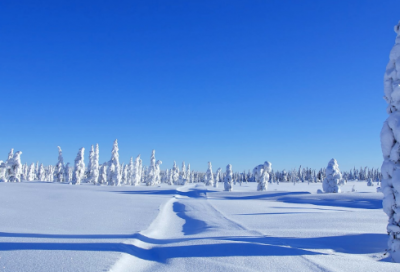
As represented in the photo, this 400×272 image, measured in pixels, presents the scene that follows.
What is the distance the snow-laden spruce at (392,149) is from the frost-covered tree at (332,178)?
30.9m

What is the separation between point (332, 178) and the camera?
3525 centimetres

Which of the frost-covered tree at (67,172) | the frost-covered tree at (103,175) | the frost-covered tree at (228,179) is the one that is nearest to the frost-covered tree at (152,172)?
the frost-covered tree at (103,175)

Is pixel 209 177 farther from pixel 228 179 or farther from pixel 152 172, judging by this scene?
pixel 228 179

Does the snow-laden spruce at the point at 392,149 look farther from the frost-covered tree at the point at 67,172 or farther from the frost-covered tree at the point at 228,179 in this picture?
the frost-covered tree at the point at 67,172

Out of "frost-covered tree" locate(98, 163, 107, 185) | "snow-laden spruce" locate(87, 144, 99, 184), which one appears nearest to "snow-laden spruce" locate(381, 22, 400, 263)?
"snow-laden spruce" locate(87, 144, 99, 184)

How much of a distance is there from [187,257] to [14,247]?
11.9 ft

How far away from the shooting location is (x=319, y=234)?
306 inches

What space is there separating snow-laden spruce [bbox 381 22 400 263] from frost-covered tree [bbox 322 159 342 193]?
30.9m

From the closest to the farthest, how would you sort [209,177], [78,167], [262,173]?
1. [262,173]
2. [78,167]
3. [209,177]

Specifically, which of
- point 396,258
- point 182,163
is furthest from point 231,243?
point 182,163

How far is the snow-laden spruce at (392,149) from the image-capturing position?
603 cm

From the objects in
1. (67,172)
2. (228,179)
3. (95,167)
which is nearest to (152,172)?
(95,167)

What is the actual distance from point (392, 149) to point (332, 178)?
105ft

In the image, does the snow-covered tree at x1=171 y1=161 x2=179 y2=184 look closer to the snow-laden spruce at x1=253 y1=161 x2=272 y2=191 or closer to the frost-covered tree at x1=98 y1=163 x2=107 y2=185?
the frost-covered tree at x1=98 y1=163 x2=107 y2=185
